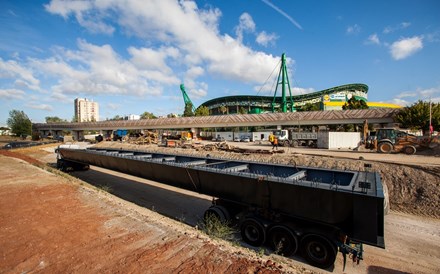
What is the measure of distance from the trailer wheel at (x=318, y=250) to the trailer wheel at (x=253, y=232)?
117 centimetres

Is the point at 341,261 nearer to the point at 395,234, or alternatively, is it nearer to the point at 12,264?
the point at 395,234

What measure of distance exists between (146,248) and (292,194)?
12.6 ft

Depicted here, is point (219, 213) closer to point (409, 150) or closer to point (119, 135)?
point (409, 150)

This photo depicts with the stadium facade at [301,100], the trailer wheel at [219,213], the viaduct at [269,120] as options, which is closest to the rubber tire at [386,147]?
the trailer wheel at [219,213]

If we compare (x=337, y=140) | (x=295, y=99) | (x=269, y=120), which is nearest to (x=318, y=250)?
(x=337, y=140)

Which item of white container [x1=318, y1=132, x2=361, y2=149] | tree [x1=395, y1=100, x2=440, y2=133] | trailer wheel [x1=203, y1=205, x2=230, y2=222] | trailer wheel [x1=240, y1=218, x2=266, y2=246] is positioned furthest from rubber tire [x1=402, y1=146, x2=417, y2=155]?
trailer wheel [x1=203, y1=205, x2=230, y2=222]

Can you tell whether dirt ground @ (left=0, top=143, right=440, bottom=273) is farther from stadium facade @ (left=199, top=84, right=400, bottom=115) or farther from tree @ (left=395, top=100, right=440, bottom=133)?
stadium facade @ (left=199, top=84, right=400, bottom=115)

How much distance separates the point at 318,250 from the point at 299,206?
125 cm

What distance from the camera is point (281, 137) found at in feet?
117

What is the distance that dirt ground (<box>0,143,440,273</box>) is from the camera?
440 cm

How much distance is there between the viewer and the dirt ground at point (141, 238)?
4402mm

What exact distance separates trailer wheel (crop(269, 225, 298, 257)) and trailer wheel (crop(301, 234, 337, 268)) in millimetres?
258

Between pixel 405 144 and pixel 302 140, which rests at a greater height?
pixel 302 140

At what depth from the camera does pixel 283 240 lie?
6.18 m
